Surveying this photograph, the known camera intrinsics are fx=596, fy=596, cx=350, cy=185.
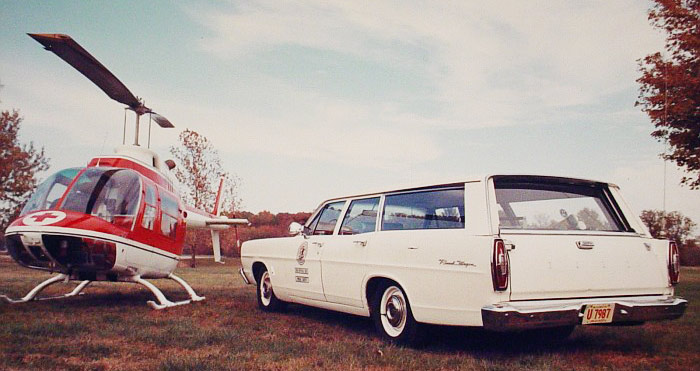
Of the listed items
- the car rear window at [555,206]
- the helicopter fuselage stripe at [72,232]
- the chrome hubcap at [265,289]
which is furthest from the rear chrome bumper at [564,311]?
the helicopter fuselage stripe at [72,232]

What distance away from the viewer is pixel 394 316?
6.04 metres

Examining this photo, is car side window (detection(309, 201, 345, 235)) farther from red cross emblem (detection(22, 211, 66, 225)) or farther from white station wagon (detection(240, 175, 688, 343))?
red cross emblem (detection(22, 211, 66, 225))

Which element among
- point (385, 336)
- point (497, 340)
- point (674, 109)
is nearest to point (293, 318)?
point (385, 336)

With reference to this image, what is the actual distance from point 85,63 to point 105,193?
2013 millimetres

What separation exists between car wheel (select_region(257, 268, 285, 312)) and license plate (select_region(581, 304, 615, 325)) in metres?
4.75

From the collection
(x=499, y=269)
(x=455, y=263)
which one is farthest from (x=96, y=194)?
(x=499, y=269)

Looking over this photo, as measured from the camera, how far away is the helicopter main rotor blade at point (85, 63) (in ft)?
26.7

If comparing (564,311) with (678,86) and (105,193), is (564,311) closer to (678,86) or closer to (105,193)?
(105,193)

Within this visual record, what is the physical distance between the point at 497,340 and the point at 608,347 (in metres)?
1.11

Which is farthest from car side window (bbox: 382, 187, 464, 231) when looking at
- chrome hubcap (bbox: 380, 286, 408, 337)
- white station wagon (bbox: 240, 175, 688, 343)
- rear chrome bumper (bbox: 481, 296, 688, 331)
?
rear chrome bumper (bbox: 481, 296, 688, 331)

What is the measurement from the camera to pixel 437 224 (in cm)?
577

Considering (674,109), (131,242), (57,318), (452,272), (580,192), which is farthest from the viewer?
(674,109)

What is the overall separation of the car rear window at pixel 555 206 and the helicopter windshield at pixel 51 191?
6344 mm

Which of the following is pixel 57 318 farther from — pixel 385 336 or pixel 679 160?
pixel 679 160
